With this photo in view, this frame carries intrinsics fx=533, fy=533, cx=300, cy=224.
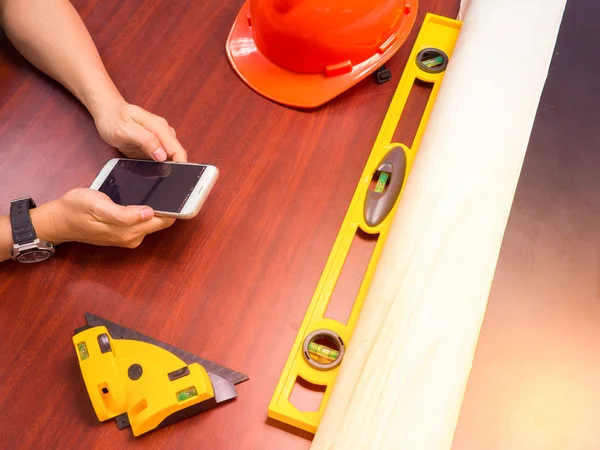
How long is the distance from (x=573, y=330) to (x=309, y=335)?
310 mm

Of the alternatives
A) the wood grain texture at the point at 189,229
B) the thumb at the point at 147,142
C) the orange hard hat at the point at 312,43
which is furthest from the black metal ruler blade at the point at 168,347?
the orange hard hat at the point at 312,43

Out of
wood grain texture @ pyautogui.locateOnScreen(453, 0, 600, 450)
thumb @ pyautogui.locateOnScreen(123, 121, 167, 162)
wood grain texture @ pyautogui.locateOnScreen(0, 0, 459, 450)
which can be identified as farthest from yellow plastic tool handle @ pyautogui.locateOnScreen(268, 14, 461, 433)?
thumb @ pyautogui.locateOnScreen(123, 121, 167, 162)

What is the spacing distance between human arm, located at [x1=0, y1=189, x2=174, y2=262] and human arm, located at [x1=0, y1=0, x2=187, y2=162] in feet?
0.34

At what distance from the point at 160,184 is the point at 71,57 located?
0.83 ft

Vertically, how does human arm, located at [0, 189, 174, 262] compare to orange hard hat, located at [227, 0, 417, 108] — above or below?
below

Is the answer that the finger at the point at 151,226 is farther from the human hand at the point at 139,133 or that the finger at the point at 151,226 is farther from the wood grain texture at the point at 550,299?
the wood grain texture at the point at 550,299

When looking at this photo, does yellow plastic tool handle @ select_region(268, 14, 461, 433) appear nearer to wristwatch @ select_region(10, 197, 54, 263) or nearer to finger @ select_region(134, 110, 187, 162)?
finger @ select_region(134, 110, 187, 162)

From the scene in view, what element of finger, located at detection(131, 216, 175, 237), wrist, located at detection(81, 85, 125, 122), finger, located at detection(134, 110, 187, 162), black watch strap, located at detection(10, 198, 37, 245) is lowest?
finger, located at detection(131, 216, 175, 237)

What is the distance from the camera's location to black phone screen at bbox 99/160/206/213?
653mm

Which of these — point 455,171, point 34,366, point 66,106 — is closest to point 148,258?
point 34,366

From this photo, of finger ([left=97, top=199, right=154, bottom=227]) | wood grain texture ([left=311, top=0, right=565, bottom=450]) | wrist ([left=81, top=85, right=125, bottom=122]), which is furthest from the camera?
wrist ([left=81, top=85, right=125, bottom=122])

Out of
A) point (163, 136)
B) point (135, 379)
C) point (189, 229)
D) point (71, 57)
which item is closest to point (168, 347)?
point (135, 379)

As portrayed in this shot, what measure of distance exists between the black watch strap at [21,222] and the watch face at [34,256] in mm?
18

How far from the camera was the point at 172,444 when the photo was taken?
1.92ft
